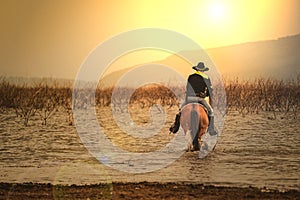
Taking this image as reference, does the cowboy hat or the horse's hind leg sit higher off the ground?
the cowboy hat

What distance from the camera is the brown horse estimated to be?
6.01 m

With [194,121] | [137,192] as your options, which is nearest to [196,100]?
[194,121]

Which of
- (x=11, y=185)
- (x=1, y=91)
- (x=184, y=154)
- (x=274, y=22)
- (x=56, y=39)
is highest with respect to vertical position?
(x=274, y=22)

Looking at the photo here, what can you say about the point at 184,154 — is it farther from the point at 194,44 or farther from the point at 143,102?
the point at 194,44

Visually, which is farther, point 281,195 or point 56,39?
point 56,39

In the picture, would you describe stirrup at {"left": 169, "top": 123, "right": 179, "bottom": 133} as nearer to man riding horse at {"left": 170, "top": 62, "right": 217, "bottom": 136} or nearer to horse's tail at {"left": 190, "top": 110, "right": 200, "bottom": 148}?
man riding horse at {"left": 170, "top": 62, "right": 217, "bottom": 136}

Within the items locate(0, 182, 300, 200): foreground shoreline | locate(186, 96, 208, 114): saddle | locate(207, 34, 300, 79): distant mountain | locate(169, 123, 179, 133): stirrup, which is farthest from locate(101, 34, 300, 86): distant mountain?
locate(0, 182, 300, 200): foreground shoreline

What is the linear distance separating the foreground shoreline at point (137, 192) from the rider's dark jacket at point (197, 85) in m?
0.98

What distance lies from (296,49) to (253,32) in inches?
18.9

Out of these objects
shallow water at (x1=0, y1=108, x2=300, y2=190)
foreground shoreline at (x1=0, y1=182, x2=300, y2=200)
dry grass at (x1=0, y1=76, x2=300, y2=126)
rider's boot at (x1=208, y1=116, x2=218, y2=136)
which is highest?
dry grass at (x1=0, y1=76, x2=300, y2=126)

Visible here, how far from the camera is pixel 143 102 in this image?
20.6 ft

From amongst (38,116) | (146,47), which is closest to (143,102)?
(146,47)

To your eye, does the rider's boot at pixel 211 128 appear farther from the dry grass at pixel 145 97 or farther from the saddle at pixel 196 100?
the dry grass at pixel 145 97

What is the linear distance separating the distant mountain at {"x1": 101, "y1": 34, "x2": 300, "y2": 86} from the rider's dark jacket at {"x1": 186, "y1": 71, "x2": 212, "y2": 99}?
0.32 feet
